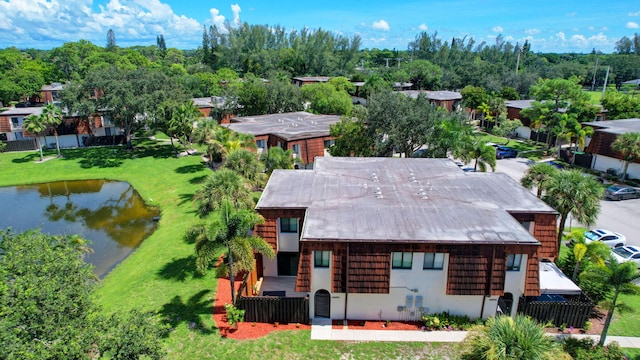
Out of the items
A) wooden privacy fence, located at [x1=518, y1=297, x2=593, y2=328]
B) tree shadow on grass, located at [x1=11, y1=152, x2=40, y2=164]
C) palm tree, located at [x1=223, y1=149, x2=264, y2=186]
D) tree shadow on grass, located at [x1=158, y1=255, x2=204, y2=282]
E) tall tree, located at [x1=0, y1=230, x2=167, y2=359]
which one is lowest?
tree shadow on grass, located at [x1=158, y1=255, x2=204, y2=282]

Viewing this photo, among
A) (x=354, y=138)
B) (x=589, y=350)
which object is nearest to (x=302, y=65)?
(x=354, y=138)

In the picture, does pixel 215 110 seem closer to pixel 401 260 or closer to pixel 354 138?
pixel 354 138

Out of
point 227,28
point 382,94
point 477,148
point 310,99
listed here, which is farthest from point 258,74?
point 477,148

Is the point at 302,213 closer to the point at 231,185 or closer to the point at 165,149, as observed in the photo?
the point at 231,185

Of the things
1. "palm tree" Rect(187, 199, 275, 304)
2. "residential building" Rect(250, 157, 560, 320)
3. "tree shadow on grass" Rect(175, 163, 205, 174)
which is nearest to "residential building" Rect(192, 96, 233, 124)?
"tree shadow on grass" Rect(175, 163, 205, 174)

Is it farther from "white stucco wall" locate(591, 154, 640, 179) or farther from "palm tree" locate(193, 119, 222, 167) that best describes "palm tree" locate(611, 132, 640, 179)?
"palm tree" locate(193, 119, 222, 167)

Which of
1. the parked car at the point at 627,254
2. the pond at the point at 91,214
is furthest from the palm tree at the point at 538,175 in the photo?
the pond at the point at 91,214
